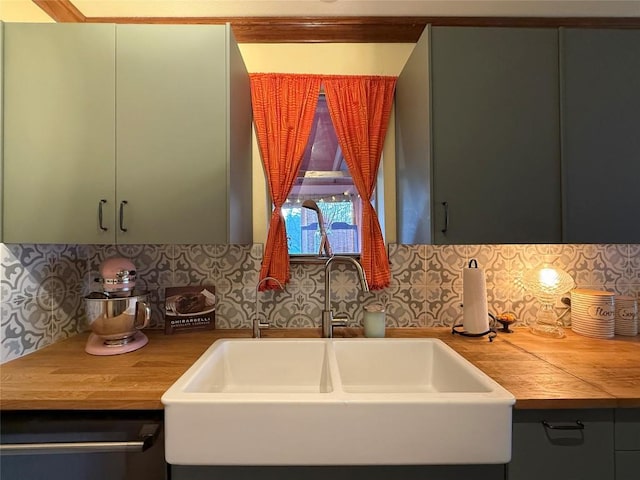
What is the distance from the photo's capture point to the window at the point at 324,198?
1.56 meters

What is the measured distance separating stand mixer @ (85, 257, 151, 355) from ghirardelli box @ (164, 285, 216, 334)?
7.0 inches

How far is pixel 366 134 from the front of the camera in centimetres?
146

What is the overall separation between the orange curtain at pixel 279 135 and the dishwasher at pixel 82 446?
73 centimetres

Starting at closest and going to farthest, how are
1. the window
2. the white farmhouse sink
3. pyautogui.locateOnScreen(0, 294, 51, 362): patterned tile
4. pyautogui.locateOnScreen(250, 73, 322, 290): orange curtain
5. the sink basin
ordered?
the white farmhouse sink, pyautogui.locateOnScreen(0, 294, 51, 362): patterned tile, the sink basin, pyautogui.locateOnScreen(250, 73, 322, 290): orange curtain, the window

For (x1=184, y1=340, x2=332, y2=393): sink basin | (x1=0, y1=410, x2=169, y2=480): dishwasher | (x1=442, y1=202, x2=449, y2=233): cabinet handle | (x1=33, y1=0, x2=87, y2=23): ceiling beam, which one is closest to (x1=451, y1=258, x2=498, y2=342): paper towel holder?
(x1=442, y1=202, x2=449, y2=233): cabinet handle

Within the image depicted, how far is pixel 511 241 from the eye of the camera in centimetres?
115

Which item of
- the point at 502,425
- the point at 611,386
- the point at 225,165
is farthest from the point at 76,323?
the point at 611,386

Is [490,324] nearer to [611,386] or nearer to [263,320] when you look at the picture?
[611,386]

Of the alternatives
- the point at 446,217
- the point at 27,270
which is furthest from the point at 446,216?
the point at 27,270

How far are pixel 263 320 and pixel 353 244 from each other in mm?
583

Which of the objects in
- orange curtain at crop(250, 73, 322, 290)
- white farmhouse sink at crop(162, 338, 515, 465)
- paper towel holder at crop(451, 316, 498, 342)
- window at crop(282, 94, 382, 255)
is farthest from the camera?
window at crop(282, 94, 382, 255)

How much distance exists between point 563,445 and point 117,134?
174 centimetres

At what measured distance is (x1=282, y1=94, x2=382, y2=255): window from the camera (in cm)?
156

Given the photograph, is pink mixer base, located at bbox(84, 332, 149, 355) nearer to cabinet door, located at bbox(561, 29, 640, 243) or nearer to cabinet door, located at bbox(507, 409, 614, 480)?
cabinet door, located at bbox(507, 409, 614, 480)
